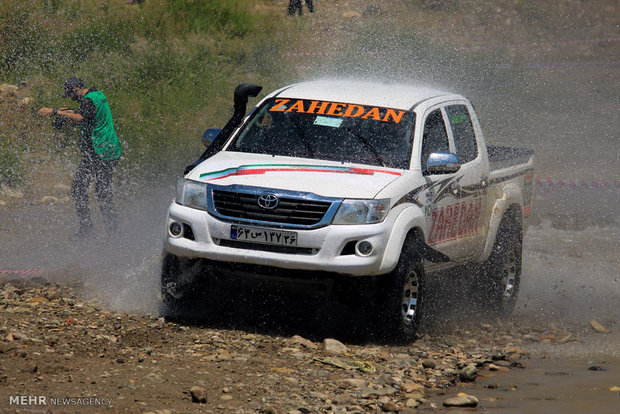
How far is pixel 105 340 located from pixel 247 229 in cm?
126

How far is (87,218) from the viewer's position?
1191cm

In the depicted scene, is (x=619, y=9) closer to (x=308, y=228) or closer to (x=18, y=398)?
(x=308, y=228)

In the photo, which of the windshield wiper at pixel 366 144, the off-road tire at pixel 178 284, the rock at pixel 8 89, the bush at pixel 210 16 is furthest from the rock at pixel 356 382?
the bush at pixel 210 16

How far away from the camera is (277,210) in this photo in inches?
297

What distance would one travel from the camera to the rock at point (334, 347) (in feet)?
24.5

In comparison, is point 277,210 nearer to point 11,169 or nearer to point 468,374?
point 468,374

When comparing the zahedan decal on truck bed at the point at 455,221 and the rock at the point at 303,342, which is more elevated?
→ the zahedan decal on truck bed at the point at 455,221

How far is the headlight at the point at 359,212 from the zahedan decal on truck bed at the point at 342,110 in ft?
4.45

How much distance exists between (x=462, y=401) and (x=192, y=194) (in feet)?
8.63

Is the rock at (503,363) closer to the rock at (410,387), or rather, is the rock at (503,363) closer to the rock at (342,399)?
the rock at (410,387)

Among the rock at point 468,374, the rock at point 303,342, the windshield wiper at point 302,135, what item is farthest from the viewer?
the windshield wiper at point 302,135

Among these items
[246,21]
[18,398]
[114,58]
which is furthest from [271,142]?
[246,21]

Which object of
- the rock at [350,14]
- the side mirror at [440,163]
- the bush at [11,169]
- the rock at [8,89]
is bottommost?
the bush at [11,169]

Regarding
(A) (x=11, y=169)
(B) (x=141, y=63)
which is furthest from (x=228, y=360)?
(B) (x=141, y=63)
